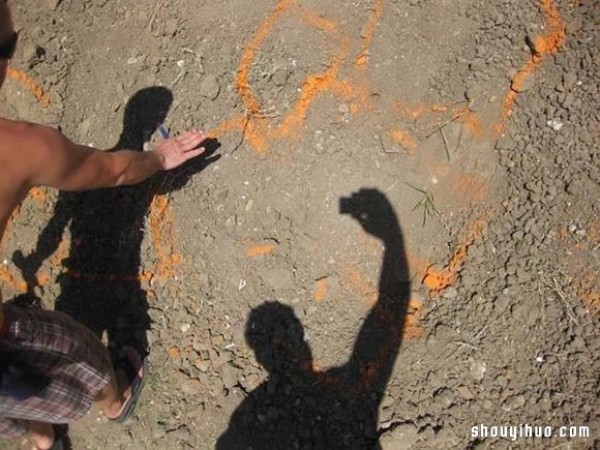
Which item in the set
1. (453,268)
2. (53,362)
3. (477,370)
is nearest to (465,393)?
(477,370)

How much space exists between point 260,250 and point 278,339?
1.34 feet

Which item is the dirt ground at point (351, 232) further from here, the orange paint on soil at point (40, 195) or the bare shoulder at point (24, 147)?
the bare shoulder at point (24, 147)

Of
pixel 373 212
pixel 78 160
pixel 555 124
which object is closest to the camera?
pixel 78 160

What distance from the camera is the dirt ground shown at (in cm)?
238

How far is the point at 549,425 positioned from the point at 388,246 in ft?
3.06

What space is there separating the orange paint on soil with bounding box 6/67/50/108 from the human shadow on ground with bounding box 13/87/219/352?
58 cm

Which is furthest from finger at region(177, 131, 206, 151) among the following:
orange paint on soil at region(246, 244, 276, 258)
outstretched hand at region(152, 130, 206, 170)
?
orange paint on soil at region(246, 244, 276, 258)

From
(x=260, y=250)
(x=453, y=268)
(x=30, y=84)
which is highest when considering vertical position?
(x=30, y=84)

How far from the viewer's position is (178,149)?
8.19 feet

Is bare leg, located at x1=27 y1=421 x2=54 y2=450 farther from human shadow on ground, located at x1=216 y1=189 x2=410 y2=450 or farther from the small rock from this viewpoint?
the small rock

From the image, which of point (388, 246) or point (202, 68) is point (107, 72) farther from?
point (388, 246)

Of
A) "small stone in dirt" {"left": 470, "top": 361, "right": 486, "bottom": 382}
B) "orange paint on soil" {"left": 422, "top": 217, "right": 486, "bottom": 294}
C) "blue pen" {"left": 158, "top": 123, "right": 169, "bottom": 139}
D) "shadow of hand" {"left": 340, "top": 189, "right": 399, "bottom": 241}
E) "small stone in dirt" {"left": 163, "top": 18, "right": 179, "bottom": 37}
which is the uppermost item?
"small stone in dirt" {"left": 163, "top": 18, "right": 179, "bottom": 37}

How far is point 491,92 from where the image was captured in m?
2.58

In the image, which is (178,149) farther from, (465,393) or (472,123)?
(465,393)
